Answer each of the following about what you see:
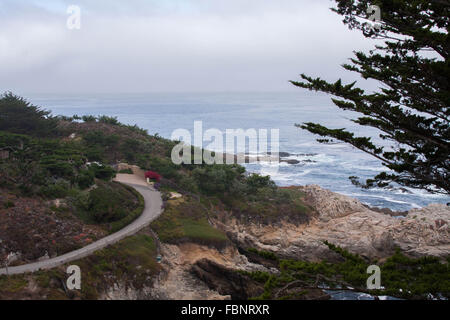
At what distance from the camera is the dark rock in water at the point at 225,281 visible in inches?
762

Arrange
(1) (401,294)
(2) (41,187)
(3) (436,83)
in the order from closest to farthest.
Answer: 1. (1) (401,294)
2. (3) (436,83)
3. (2) (41,187)

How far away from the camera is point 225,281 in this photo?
19750 mm

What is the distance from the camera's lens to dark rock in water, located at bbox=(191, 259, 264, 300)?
63.5ft

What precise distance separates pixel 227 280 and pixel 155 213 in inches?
278

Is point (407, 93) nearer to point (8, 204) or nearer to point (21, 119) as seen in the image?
point (8, 204)

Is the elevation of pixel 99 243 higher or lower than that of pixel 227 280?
higher

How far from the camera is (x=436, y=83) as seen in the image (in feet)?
33.1

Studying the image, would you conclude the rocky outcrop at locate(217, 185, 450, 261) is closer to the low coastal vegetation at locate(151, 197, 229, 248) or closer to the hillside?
the hillside

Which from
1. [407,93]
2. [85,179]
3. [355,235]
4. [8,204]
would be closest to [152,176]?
[85,179]

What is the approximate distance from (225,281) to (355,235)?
40.0 ft

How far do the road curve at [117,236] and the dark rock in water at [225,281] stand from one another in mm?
4472

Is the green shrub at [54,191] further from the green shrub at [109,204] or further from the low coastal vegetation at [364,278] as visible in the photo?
the low coastal vegetation at [364,278]
